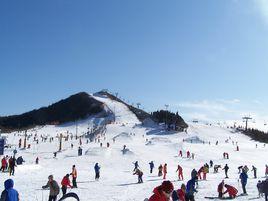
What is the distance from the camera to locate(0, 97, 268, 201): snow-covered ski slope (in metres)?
25.4

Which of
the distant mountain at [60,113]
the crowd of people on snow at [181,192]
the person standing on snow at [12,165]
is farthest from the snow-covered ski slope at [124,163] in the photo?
the distant mountain at [60,113]

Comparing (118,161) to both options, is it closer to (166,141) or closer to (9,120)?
(166,141)

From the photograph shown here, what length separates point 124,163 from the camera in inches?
1956

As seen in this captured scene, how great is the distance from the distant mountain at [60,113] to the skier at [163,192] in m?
128

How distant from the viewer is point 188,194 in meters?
17.5

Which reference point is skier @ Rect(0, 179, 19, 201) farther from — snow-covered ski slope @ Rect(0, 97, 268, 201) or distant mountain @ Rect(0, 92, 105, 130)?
distant mountain @ Rect(0, 92, 105, 130)

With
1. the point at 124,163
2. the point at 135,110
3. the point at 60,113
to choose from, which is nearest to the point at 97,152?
the point at 124,163

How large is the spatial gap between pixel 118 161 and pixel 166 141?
1057 inches

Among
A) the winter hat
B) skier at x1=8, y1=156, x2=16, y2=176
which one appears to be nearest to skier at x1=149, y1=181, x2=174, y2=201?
the winter hat

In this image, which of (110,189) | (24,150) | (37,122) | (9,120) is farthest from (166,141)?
(9,120)

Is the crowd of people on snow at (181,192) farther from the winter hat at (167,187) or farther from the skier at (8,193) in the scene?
the skier at (8,193)

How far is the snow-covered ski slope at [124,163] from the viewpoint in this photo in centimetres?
2538

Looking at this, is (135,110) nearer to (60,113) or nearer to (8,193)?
(60,113)

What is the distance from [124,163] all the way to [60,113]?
336 feet
